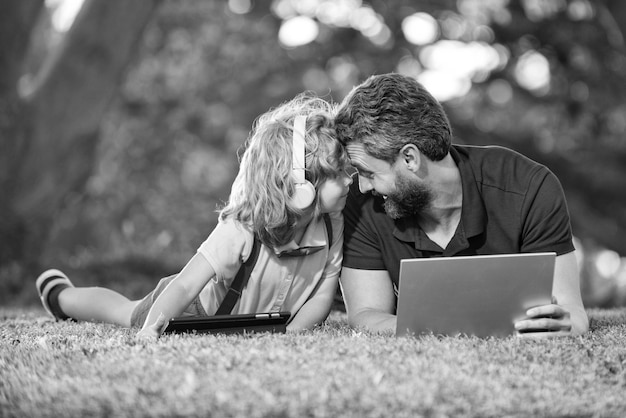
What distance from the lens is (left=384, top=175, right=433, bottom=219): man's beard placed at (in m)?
3.66

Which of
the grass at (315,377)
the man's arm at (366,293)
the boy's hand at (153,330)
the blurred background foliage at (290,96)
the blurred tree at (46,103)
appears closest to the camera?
the grass at (315,377)

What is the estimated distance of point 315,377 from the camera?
2.25 metres

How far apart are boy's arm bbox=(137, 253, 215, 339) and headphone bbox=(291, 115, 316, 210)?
20.4 inches

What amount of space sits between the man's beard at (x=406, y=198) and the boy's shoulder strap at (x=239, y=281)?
0.68 meters

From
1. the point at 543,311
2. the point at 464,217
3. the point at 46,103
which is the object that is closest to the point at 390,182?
the point at 464,217

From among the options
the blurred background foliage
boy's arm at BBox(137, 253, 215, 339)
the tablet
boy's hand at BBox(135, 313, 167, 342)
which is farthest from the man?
the blurred background foliage

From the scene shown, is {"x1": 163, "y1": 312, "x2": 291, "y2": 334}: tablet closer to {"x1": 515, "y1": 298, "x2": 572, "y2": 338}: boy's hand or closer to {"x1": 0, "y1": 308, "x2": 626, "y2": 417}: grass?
{"x1": 0, "y1": 308, "x2": 626, "y2": 417}: grass

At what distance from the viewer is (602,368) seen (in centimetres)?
253

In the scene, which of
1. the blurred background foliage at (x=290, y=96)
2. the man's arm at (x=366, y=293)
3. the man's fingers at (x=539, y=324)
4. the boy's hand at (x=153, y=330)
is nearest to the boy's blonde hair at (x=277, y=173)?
the man's arm at (x=366, y=293)

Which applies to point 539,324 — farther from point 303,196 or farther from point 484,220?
point 303,196

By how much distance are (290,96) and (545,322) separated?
40.5 ft

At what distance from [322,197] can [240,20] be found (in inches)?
469

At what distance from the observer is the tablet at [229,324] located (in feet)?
10.7

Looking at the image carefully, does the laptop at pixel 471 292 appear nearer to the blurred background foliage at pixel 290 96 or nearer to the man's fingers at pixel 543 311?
the man's fingers at pixel 543 311
